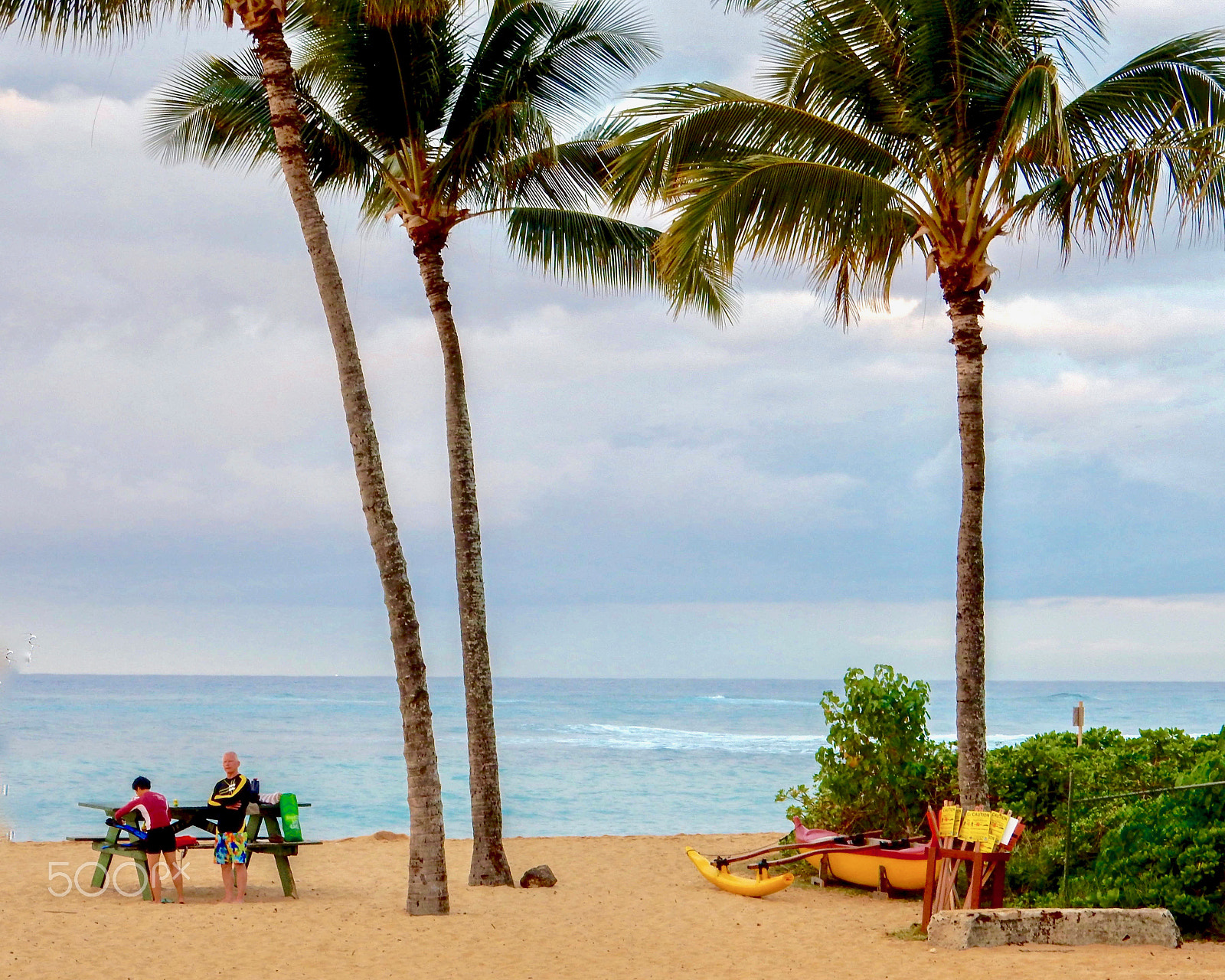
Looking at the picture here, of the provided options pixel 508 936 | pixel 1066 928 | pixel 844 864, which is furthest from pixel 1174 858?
pixel 508 936

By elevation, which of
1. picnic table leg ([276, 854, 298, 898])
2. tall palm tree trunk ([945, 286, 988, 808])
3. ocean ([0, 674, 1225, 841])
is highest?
tall palm tree trunk ([945, 286, 988, 808])

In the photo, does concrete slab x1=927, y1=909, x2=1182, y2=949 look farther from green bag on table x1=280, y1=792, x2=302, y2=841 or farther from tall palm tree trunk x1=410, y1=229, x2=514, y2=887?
green bag on table x1=280, y1=792, x2=302, y2=841

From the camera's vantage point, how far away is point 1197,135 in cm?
865

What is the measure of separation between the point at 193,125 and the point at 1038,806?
35.0 ft

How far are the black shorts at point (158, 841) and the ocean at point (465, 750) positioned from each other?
4405 mm

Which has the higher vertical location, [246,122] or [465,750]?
[246,122]

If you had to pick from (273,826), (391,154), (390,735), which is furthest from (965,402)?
(390,735)

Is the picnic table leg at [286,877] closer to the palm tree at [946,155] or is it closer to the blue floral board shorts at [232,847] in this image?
the blue floral board shorts at [232,847]

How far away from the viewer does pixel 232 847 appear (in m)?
9.96

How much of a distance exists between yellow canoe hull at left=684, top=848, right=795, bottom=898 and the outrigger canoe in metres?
0.38

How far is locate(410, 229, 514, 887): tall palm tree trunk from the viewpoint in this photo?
11.0 metres

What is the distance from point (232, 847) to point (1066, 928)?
6.65m

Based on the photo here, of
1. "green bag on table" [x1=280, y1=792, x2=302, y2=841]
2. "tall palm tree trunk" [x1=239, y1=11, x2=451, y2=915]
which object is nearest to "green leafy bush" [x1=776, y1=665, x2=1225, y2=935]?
"tall palm tree trunk" [x1=239, y1=11, x2=451, y2=915]

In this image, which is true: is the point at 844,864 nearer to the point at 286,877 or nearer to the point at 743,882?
the point at 743,882
